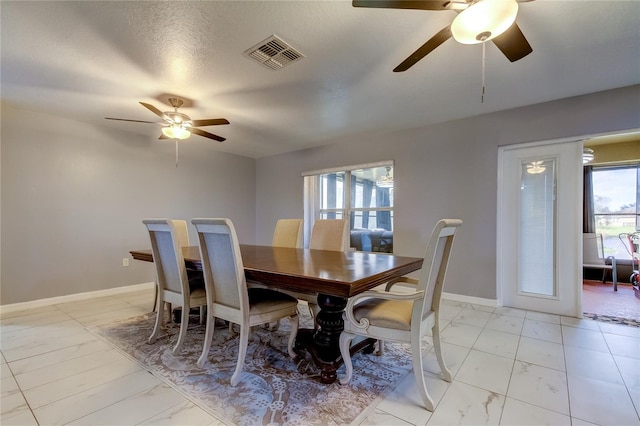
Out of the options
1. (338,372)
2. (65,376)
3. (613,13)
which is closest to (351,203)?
(338,372)

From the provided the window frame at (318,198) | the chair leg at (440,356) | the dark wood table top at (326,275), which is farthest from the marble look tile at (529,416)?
the window frame at (318,198)

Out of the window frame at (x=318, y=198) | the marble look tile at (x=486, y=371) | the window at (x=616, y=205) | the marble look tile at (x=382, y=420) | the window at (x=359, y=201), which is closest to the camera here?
the marble look tile at (x=382, y=420)

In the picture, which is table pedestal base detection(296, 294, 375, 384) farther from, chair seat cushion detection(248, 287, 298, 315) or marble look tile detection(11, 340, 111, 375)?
marble look tile detection(11, 340, 111, 375)

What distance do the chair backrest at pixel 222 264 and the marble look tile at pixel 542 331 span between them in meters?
2.54

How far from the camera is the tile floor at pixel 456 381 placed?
1420mm

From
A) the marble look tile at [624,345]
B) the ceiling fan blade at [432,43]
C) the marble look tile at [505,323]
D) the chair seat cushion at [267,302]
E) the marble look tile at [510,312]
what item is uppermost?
the ceiling fan blade at [432,43]

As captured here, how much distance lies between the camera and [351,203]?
470 centimetres

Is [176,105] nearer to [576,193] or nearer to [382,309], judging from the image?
Result: [382,309]

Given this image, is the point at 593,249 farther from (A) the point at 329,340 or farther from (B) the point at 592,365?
(A) the point at 329,340

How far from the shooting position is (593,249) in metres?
4.69

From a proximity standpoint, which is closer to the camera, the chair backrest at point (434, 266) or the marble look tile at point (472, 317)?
the chair backrest at point (434, 266)

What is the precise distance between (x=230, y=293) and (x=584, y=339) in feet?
9.76

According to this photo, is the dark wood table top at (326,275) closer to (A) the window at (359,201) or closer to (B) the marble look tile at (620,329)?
(B) the marble look tile at (620,329)

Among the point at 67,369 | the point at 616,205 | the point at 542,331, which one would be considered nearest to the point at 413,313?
the point at 542,331
